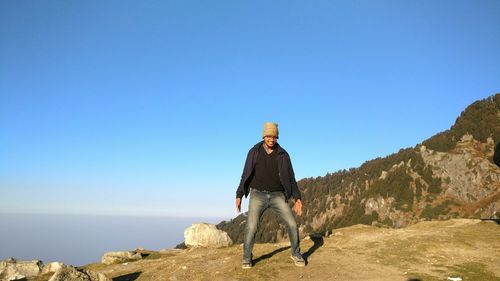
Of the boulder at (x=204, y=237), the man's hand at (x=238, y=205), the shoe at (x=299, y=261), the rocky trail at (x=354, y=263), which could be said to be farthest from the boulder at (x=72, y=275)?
the boulder at (x=204, y=237)

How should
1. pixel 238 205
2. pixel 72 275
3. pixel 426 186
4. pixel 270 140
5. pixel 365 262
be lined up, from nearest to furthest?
pixel 72 275, pixel 270 140, pixel 238 205, pixel 365 262, pixel 426 186

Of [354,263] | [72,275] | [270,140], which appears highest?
[270,140]

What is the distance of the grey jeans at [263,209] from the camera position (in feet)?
31.9

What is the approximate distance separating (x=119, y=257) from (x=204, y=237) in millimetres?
4533

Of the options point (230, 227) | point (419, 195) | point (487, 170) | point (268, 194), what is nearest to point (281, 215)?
point (268, 194)

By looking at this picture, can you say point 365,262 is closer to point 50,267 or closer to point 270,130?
point 270,130

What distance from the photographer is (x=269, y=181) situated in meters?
9.96

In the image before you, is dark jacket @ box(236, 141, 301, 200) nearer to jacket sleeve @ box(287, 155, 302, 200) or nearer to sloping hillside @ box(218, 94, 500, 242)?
jacket sleeve @ box(287, 155, 302, 200)

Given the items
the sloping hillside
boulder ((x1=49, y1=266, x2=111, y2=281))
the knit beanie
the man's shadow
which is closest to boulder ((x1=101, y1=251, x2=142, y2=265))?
boulder ((x1=49, y1=266, x2=111, y2=281))

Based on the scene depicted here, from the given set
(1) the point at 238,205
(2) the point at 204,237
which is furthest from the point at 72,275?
(2) the point at 204,237

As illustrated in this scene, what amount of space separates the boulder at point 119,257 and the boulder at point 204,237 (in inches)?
126

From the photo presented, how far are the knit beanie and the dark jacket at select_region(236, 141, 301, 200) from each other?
0.48 m

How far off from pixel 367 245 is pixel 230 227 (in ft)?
609

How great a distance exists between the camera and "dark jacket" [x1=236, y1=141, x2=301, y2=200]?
9.95 metres
